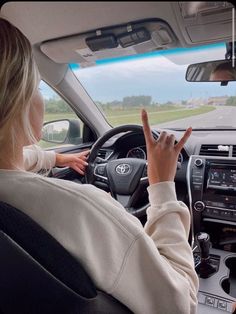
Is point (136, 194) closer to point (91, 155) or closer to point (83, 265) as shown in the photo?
point (91, 155)

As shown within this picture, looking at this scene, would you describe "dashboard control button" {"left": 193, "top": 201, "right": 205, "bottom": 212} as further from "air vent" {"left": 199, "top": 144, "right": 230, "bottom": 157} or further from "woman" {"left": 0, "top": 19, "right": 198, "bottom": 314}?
"woman" {"left": 0, "top": 19, "right": 198, "bottom": 314}

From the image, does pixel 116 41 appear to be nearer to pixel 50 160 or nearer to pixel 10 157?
pixel 10 157

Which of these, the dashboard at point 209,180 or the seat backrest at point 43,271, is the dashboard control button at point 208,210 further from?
the seat backrest at point 43,271

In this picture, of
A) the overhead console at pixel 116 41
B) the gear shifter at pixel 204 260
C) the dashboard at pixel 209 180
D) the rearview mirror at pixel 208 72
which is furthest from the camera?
the dashboard at pixel 209 180

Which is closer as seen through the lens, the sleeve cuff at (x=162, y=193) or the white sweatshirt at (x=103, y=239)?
the white sweatshirt at (x=103, y=239)

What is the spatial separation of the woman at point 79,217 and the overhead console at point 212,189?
3.26 feet

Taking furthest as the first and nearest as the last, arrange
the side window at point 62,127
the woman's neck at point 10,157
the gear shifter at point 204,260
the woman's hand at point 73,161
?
the side window at point 62,127
the woman's hand at point 73,161
the gear shifter at point 204,260
the woman's neck at point 10,157

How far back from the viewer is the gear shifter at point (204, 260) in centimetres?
168

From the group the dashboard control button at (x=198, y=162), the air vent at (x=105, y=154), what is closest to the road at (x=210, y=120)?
the dashboard control button at (x=198, y=162)

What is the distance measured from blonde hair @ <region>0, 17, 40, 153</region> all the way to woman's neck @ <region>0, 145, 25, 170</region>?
0.07 feet

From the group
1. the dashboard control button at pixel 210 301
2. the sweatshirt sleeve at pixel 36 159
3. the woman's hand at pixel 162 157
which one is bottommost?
the dashboard control button at pixel 210 301

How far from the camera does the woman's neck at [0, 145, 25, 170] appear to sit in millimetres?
834

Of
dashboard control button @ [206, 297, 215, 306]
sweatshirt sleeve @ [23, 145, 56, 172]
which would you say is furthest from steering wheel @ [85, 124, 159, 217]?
dashboard control button @ [206, 297, 215, 306]

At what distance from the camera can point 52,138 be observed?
2.37 m
